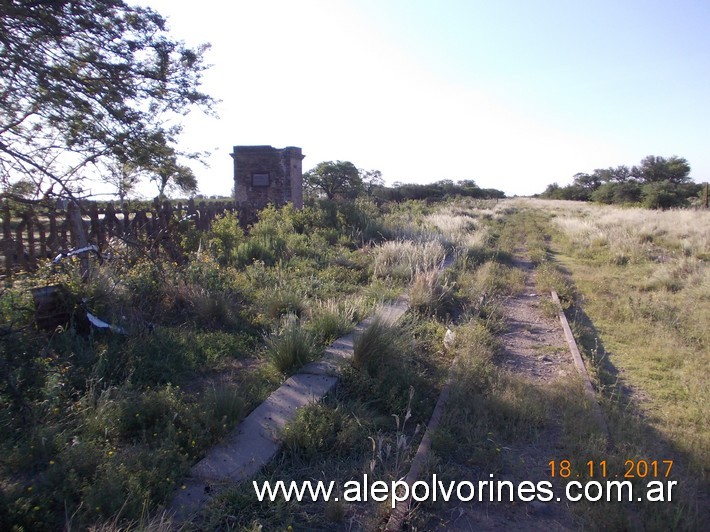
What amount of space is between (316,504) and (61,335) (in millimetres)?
3724

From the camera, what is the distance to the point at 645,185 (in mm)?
51625

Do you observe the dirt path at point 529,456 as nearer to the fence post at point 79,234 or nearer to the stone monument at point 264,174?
the fence post at point 79,234

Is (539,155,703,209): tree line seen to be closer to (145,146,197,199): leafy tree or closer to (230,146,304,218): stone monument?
(230,146,304,218): stone monument

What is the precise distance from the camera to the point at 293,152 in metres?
22.9

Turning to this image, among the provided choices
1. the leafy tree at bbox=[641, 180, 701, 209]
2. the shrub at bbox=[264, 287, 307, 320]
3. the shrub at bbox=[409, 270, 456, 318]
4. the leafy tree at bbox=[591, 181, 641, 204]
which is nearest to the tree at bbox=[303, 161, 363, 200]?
the leafy tree at bbox=[641, 180, 701, 209]

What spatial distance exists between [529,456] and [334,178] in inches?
1590

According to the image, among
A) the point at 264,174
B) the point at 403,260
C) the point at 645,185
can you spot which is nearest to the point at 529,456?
the point at 403,260

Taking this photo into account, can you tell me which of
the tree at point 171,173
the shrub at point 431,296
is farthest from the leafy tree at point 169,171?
the shrub at point 431,296

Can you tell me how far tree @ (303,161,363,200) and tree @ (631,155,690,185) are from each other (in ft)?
132

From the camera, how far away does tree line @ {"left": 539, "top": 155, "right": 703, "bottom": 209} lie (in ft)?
146

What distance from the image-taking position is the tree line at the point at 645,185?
4438 cm

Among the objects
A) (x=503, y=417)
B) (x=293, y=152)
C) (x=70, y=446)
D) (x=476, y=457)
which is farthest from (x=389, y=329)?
(x=293, y=152)

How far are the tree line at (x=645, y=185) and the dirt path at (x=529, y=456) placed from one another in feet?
138

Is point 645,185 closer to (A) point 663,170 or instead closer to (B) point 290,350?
(A) point 663,170
